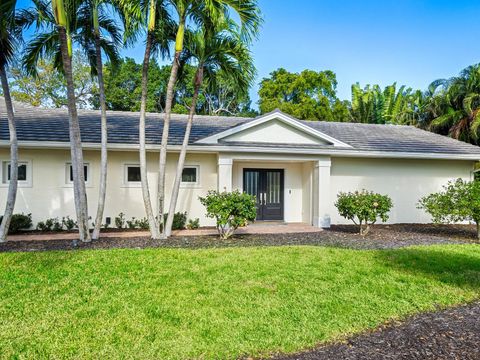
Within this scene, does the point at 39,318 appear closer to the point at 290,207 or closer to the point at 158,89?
the point at 290,207

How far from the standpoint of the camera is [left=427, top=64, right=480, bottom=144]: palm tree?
854 inches

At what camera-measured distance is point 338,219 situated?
45.4ft

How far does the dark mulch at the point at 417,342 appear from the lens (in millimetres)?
3582

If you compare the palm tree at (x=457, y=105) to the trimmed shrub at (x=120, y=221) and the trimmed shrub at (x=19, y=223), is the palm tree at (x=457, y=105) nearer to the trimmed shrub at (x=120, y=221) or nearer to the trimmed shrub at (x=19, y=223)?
the trimmed shrub at (x=120, y=221)

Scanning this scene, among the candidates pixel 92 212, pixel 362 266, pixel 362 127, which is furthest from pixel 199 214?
pixel 362 127

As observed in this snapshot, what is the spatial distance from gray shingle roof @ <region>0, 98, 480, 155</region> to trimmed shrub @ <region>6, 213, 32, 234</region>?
2.56 m

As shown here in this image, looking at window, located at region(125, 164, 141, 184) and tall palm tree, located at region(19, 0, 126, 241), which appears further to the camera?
window, located at region(125, 164, 141, 184)

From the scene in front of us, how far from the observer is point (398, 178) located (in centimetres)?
1416

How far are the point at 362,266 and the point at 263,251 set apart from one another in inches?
89.7

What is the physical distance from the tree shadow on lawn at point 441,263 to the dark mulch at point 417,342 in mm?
1749

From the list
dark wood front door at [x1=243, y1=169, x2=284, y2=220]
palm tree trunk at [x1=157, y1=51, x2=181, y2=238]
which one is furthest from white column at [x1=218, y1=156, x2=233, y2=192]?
palm tree trunk at [x1=157, y1=51, x2=181, y2=238]

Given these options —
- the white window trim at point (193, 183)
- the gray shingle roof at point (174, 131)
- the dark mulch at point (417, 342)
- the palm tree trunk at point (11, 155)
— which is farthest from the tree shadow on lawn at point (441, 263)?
the palm tree trunk at point (11, 155)

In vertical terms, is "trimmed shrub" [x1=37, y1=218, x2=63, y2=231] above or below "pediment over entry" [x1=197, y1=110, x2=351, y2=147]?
below

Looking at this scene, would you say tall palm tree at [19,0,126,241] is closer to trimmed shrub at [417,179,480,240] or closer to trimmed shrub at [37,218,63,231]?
trimmed shrub at [37,218,63,231]
